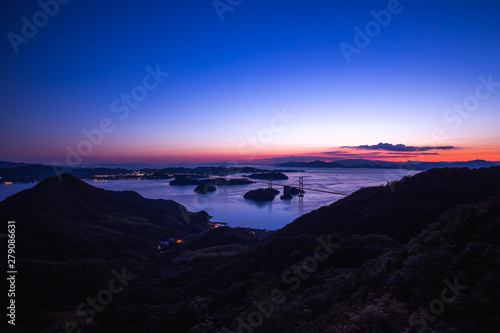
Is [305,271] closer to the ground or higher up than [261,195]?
higher up

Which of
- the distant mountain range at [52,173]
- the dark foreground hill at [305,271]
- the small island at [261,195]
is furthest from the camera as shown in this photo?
the distant mountain range at [52,173]

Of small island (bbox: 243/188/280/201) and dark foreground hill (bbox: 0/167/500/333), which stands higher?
dark foreground hill (bbox: 0/167/500/333)

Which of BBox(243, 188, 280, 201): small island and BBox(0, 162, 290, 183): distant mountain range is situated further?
BBox(0, 162, 290, 183): distant mountain range

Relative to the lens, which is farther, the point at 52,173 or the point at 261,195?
the point at 52,173

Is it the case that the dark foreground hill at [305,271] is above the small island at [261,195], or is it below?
above

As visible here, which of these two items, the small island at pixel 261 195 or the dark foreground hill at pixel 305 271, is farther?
the small island at pixel 261 195

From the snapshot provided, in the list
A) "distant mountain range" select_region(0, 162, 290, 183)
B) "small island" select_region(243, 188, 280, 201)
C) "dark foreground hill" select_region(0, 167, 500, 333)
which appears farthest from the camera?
"distant mountain range" select_region(0, 162, 290, 183)

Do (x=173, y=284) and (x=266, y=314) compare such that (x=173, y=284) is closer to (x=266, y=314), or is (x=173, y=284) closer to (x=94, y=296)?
(x=94, y=296)

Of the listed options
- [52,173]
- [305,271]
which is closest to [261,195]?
[305,271]

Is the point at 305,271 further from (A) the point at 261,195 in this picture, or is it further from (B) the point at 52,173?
(B) the point at 52,173

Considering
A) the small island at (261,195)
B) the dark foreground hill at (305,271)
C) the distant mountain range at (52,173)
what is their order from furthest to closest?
1. the distant mountain range at (52,173)
2. the small island at (261,195)
3. the dark foreground hill at (305,271)
